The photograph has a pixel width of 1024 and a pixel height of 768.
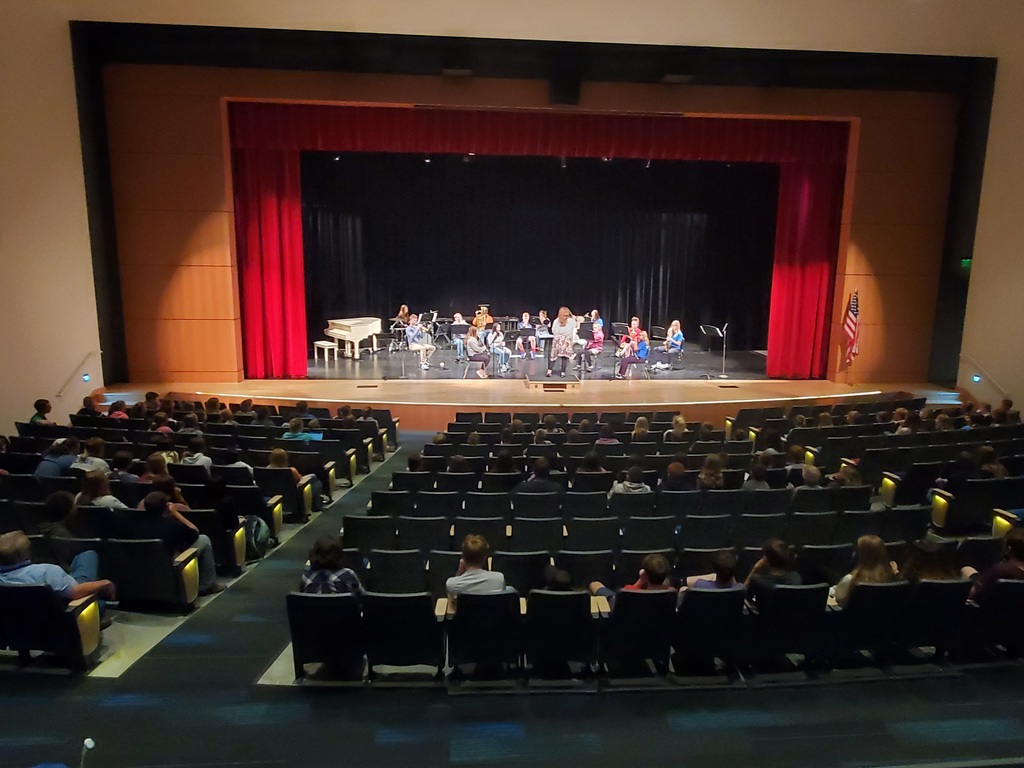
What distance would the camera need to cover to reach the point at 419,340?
1614 centimetres

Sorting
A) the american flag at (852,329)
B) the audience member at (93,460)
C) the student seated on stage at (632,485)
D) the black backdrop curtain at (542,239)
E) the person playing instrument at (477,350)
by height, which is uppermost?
the black backdrop curtain at (542,239)

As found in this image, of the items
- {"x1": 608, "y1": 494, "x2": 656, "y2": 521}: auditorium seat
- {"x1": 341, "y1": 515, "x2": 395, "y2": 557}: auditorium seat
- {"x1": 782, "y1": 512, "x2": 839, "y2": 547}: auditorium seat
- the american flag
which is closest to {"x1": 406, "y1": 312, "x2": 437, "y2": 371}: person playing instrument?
the american flag

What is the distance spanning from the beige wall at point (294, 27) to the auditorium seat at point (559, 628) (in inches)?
371

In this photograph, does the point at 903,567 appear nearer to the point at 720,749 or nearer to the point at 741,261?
the point at 720,749

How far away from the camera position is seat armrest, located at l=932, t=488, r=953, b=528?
6902mm

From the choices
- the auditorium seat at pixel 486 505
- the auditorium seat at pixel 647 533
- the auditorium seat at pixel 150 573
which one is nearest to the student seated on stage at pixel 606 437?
the auditorium seat at pixel 486 505

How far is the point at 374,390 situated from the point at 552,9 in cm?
707

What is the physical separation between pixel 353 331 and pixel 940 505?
12.9m

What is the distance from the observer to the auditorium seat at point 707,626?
172 inches

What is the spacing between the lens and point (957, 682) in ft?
14.7

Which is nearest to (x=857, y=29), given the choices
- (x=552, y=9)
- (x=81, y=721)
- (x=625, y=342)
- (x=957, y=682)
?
(x=552, y=9)

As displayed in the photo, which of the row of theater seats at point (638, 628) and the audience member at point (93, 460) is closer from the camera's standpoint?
the row of theater seats at point (638, 628)

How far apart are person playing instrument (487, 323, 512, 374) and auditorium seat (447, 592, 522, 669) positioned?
11232mm

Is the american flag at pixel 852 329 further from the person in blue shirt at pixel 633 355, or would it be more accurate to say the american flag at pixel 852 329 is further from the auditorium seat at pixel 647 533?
the auditorium seat at pixel 647 533
